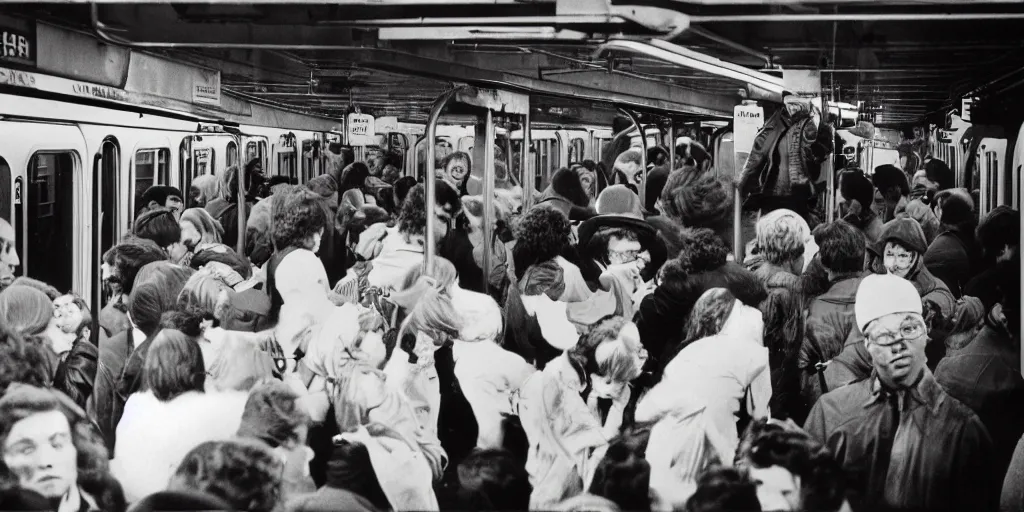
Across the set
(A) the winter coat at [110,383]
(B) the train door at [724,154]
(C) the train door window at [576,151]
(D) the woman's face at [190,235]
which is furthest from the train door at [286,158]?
(B) the train door at [724,154]

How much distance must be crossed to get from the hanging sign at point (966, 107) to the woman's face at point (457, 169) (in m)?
1.54

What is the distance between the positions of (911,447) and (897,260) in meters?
0.57

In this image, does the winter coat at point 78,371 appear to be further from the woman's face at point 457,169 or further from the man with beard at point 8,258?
the woman's face at point 457,169

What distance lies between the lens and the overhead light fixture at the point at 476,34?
4.00 meters

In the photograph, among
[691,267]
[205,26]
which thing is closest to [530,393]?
[691,267]

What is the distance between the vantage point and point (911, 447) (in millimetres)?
3949

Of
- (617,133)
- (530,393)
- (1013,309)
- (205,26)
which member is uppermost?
(205,26)

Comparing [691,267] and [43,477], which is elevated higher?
[691,267]

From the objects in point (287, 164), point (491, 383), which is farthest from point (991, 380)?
point (287, 164)

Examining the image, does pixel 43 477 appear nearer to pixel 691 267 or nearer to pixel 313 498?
pixel 313 498

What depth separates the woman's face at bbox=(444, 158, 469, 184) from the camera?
4172mm

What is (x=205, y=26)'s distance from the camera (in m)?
4.14

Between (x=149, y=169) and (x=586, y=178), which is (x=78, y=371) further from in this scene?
(x=586, y=178)

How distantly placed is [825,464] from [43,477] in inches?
97.8
